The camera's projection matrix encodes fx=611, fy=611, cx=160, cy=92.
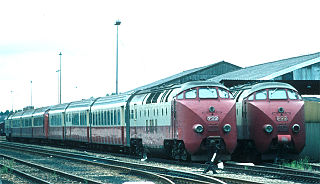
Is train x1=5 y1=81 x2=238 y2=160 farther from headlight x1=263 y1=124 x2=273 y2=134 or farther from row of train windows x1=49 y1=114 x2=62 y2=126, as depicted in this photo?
row of train windows x1=49 y1=114 x2=62 y2=126

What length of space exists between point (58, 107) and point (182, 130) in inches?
1189

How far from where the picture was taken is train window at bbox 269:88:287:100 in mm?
23406

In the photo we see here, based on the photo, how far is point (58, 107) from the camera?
51.2 m

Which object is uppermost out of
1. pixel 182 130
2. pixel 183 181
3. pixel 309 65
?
pixel 309 65

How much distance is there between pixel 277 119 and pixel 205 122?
287 centimetres

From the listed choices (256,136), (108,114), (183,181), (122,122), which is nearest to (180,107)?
(256,136)

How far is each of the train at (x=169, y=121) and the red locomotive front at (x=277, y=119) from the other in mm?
1187

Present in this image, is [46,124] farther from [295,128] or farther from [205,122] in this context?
[295,128]

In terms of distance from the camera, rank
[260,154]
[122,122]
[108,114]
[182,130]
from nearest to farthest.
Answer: [182,130]
[260,154]
[122,122]
[108,114]

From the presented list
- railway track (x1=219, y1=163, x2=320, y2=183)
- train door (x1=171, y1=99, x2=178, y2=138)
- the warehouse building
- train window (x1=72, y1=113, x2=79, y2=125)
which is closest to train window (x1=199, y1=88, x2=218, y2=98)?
train door (x1=171, y1=99, x2=178, y2=138)

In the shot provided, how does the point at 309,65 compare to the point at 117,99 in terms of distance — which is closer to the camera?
the point at 117,99

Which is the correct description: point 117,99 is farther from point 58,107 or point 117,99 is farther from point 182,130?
point 58,107

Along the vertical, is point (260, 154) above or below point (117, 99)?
below

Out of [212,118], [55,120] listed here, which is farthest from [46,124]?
[212,118]
